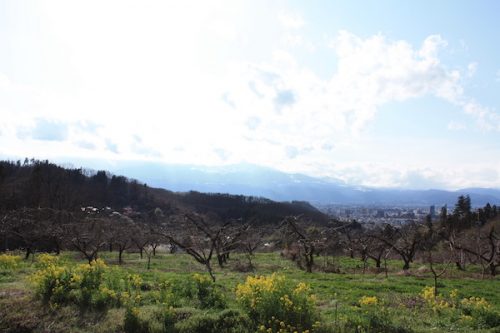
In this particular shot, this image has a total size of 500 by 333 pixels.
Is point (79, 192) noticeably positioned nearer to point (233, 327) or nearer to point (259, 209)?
point (259, 209)

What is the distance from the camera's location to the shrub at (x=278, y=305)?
9.49 metres

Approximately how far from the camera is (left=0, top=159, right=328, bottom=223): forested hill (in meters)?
67.7

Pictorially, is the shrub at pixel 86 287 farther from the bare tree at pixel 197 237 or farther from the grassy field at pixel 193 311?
the bare tree at pixel 197 237

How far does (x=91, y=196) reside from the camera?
90000 mm

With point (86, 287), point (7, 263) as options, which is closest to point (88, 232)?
point (7, 263)

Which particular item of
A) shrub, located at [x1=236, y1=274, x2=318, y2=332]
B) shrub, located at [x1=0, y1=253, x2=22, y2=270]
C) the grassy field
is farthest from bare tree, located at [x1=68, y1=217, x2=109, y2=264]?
shrub, located at [x1=236, y1=274, x2=318, y2=332]

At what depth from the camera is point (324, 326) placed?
9469 millimetres

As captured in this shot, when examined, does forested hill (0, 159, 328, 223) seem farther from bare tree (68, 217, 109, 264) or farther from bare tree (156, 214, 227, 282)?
bare tree (156, 214, 227, 282)

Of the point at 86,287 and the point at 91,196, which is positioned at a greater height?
the point at 91,196

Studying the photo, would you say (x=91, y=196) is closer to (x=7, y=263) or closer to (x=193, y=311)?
(x=7, y=263)

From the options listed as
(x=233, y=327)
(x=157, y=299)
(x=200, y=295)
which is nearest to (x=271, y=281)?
(x=233, y=327)

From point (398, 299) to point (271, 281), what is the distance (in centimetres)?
521

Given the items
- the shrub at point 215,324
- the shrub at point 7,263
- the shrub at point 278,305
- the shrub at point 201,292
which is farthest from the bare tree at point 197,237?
the shrub at point 7,263

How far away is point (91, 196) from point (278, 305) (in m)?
88.0
